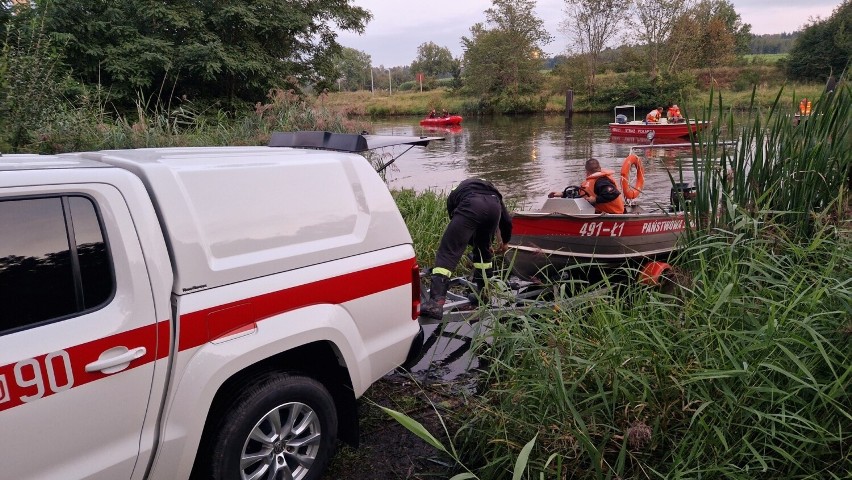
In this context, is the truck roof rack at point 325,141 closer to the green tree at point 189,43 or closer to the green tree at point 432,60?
the green tree at point 189,43

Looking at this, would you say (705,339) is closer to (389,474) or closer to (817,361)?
(817,361)

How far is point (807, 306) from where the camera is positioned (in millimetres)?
2953

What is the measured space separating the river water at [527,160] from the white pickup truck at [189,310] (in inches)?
330

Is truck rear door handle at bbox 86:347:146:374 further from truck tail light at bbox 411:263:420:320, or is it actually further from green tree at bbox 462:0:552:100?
green tree at bbox 462:0:552:100

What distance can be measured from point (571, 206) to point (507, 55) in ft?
182

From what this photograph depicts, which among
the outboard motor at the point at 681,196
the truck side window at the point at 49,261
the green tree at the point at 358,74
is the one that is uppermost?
the green tree at the point at 358,74

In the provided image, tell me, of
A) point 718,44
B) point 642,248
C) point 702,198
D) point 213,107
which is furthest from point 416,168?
point 718,44

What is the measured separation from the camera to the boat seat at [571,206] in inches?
301

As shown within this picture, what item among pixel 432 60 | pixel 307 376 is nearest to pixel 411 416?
pixel 307 376

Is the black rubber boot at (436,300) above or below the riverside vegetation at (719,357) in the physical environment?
below

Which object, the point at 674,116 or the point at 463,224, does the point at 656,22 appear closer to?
the point at 674,116

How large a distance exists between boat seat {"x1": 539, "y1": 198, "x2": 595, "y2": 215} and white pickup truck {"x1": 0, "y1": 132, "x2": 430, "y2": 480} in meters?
4.73

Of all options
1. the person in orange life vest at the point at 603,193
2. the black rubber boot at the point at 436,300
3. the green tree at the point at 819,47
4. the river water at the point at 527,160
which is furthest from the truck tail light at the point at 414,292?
the green tree at the point at 819,47

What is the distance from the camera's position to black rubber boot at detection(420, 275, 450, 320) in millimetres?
5117
